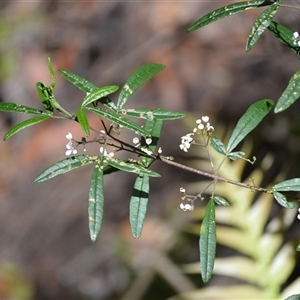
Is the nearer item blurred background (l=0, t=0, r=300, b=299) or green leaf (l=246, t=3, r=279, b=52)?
green leaf (l=246, t=3, r=279, b=52)

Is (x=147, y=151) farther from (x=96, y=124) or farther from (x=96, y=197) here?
(x=96, y=124)

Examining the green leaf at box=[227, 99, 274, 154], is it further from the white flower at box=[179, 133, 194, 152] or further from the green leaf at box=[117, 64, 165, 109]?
the green leaf at box=[117, 64, 165, 109]

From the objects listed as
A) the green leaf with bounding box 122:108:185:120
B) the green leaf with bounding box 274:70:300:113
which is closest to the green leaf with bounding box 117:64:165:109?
the green leaf with bounding box 122:108:185:120

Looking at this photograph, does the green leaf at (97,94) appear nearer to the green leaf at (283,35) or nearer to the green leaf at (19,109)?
the green leaf at (19,109)

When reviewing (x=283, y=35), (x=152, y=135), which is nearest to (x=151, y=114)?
(x=152, y=135)

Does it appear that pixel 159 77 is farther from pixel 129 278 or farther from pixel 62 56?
pixel 129 278
